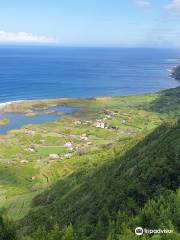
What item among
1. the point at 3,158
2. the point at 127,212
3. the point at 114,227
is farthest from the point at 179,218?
the point at 3,158

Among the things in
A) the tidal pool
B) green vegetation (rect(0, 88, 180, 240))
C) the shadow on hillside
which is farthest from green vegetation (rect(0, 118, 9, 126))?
the shadow on hillside

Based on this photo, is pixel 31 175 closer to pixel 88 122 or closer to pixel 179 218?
pixel 88 122

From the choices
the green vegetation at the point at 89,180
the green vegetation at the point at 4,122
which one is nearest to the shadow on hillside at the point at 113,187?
the green vegetation at the point at 89,180

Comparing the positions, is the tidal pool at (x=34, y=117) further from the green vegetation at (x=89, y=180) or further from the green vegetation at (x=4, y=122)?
the green vegetation at (x=89, y=180)

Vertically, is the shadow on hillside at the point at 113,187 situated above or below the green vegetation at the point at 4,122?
above

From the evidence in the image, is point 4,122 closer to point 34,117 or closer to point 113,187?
point 34,117

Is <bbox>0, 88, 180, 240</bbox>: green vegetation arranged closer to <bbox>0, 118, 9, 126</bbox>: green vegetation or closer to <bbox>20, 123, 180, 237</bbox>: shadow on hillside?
<bbox>20, 123, 180, 237</bbox>: shadow on hillside

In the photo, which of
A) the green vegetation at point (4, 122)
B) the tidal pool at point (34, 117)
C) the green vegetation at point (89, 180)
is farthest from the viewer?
the green vegetation at point (4, 122)

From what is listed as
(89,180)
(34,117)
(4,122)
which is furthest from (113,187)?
(34,117)
